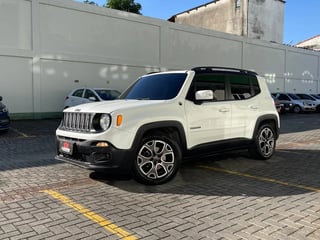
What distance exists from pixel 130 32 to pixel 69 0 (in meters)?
3.95

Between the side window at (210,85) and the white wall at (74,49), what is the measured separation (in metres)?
12.3

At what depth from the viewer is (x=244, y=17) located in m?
38.8

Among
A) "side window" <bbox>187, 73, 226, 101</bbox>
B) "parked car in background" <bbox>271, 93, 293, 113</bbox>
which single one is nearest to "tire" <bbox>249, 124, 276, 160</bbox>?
"side window" <bbox>187, 73, 226, 101</bbox>

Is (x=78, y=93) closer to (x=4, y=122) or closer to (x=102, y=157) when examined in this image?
(x=4, y=122)

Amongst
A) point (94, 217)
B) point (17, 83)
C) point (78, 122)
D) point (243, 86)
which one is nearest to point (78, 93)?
point (17, 83)

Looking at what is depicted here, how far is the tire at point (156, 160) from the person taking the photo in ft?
17.3

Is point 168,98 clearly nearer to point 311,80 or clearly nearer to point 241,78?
point 241,78

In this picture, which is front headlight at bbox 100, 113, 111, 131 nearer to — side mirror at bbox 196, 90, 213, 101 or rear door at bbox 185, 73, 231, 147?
rear door at bbox 185, 73, 231, 147

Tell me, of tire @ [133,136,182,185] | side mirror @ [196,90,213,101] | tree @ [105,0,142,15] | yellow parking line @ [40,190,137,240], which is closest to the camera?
yellow parking line @ [40,190,137,240]

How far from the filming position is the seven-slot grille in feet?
17.1

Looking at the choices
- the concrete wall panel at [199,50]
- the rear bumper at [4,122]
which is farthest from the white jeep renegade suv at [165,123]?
the concrete wall panel at [199,50]

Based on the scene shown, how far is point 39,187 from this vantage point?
5.35m

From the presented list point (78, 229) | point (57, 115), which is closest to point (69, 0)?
point (57, 115)

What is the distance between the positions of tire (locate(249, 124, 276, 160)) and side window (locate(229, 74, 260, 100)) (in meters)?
0.82
